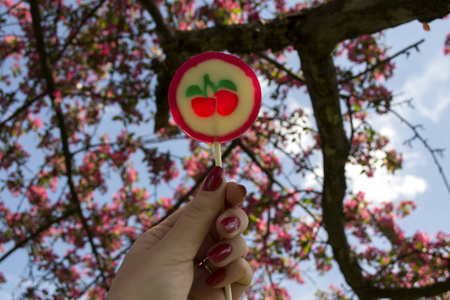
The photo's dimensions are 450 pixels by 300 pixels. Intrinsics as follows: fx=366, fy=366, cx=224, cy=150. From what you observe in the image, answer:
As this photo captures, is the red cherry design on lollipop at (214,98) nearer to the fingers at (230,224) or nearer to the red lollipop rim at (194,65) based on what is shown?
the red lollipop rim at (194,65)

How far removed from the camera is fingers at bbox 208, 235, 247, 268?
111 cm

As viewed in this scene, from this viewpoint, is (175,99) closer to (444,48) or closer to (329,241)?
(329,241)

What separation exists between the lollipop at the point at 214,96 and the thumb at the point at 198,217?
170mm

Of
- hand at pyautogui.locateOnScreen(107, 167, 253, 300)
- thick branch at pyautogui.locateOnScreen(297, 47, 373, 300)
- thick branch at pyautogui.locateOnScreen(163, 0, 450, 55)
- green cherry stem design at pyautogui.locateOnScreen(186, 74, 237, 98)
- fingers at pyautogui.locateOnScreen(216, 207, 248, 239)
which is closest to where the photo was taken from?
hand at pyautogui.locateOnScreen(107, 167, 253, 300)

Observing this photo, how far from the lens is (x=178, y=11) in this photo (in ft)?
14.3

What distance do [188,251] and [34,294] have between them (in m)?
3.39

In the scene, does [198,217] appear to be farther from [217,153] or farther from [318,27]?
[318,27]

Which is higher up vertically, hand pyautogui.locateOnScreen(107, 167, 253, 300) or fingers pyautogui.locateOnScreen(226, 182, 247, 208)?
fingers pyautogui.locateOnScreen(226, 182, 247, 208)

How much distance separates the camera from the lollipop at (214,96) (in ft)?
4.13


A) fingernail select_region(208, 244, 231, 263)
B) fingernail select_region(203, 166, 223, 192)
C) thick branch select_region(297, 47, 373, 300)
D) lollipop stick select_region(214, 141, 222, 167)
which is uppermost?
thick branch select_region(297, 47, 373, 300)

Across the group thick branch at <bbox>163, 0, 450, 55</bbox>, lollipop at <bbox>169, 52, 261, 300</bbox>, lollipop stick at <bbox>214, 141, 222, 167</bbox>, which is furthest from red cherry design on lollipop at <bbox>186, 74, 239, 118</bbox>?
thick branch at <bbox>163, 0, 450, 55</bbox>

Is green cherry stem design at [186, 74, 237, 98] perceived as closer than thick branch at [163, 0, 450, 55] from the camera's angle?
Yes

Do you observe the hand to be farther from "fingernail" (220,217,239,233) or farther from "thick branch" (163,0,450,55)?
"thick branch" (163,0,450,55)

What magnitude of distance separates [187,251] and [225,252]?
131 millimetres
